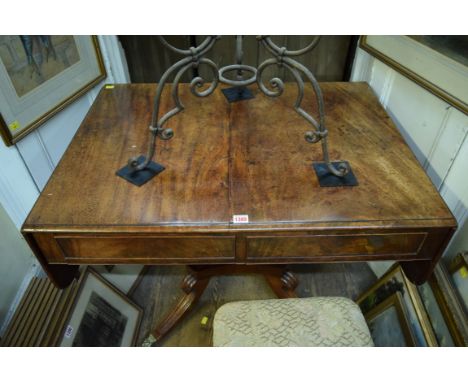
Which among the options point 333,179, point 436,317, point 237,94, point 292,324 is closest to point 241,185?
point 333,179

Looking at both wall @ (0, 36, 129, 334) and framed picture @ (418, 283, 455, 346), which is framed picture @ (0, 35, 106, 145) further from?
framed picture @ (418, 283, 455, 346)

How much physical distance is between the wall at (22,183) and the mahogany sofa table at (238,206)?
300mm

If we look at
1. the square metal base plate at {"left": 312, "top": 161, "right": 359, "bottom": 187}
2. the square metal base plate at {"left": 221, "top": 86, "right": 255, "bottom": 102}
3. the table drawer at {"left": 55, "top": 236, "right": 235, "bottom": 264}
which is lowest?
the table drawer at {"left": 55, "top": 236, "right": 235, "bottom": 264}

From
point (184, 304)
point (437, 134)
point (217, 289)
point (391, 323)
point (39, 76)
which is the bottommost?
point (217, 289)

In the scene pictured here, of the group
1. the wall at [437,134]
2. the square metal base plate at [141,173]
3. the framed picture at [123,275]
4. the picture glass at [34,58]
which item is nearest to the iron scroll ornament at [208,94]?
the square metal base plate at [141,173]

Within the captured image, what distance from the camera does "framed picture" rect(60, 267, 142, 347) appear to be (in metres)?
1.18

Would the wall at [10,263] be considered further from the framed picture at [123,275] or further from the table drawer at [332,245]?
the table drawer at [332,245]

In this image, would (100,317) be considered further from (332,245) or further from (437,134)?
(437,134)

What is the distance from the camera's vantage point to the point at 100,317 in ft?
4.24

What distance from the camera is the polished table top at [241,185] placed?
82 centimetres

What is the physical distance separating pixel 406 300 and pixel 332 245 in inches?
21.7

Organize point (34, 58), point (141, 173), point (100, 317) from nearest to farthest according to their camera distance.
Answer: point (141, 173)
point (34, 58)
point (100, 317)

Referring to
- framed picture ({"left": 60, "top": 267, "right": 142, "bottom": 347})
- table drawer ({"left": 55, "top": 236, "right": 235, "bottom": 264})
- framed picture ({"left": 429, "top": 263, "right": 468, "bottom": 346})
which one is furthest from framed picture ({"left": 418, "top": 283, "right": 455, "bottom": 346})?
framed picture ({"left": 60, "top": 267, "right": 142, "bottom": 347})

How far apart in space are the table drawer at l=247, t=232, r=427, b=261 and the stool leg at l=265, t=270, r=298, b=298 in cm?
56
